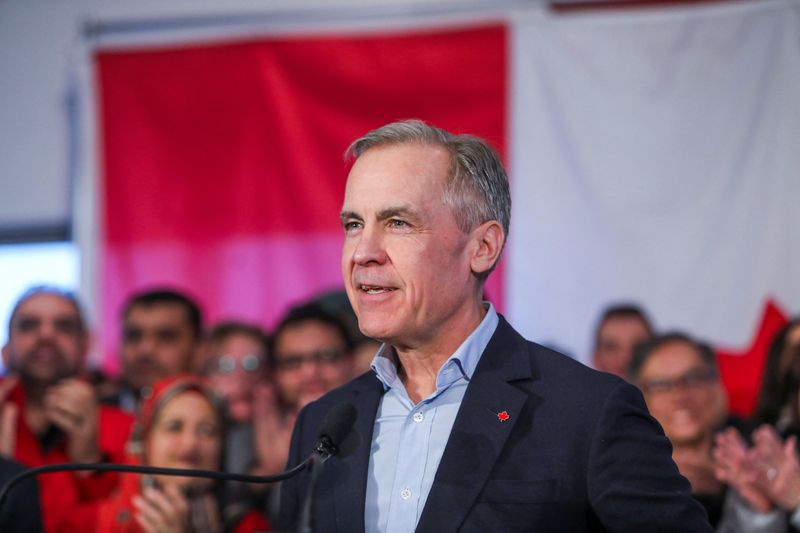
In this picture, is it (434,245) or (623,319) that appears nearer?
(434,245)

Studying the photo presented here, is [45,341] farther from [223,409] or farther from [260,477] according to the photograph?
[260,477]

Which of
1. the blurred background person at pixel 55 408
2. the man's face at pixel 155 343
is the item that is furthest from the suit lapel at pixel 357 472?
the man's face at pixel 155 343

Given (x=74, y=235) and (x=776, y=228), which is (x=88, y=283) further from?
(x=776, y=228)

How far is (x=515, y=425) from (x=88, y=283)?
4.37 metres

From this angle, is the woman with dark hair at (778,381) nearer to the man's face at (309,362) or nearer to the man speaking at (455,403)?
the man's face at (309,362)

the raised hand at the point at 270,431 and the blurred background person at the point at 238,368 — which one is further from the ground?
the blurred background person at the point at 238,368

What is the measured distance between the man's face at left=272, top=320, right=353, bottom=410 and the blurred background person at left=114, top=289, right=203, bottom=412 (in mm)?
543

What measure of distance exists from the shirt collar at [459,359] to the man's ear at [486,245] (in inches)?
3.8

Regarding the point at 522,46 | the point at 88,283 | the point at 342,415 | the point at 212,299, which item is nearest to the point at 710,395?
the point at 342,415

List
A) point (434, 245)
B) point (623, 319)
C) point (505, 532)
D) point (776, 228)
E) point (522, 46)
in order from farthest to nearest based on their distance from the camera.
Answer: point (522, 46) → point (776, 228) → point (623, 319) → point (434, 245) → point (505, 532)

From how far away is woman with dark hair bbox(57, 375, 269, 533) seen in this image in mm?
3332

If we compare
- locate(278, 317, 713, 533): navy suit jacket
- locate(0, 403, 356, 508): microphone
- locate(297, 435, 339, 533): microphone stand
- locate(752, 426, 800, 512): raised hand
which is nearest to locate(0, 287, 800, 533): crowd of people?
locate(752, 426, 800, 512): raised hand

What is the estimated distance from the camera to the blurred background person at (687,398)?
3410 mm

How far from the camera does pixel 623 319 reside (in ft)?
15.2
